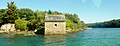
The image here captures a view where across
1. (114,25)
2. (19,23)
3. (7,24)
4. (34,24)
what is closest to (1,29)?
(7,24)

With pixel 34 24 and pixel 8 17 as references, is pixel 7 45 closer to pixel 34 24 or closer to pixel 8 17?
pixel 34 24

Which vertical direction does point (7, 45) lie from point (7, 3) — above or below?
below

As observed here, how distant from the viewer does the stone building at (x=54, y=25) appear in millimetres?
54656

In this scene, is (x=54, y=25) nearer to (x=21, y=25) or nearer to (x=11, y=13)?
(x=21, y=25)

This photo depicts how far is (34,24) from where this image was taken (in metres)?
65.9

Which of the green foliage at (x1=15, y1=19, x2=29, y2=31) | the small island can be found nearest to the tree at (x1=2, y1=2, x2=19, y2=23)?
the small island

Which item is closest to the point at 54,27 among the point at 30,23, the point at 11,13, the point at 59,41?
the point at 30,23

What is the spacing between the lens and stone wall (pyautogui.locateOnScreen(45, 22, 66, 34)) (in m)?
54.6

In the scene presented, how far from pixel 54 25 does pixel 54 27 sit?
1.71ft

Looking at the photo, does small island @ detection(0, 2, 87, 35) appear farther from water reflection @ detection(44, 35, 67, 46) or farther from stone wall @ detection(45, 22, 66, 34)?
water reflection @ detection(44, 35, 67, 46)

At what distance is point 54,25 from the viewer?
5506 centimetres

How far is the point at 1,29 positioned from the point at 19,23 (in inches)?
291

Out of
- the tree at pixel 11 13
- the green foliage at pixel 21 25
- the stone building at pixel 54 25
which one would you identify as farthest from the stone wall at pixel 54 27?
the tree at pixel 11 13

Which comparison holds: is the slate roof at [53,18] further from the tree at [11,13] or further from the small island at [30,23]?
the tree at [11,13]
